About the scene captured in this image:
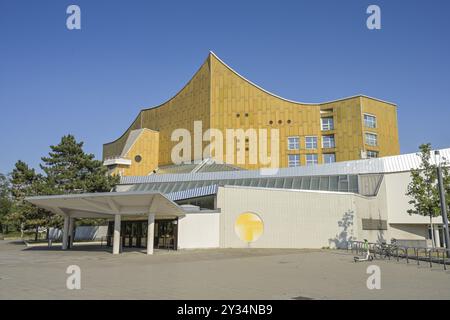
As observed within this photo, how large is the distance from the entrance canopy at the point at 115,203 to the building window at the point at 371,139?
30571mm

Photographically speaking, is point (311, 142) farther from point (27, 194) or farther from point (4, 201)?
point (4, 201)

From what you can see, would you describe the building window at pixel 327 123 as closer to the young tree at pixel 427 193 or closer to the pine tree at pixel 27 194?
the young tree at pixel 427 193

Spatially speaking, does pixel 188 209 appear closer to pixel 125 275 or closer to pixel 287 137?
pixel 125 275

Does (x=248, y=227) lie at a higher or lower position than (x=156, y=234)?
higher

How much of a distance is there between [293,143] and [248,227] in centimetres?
2482

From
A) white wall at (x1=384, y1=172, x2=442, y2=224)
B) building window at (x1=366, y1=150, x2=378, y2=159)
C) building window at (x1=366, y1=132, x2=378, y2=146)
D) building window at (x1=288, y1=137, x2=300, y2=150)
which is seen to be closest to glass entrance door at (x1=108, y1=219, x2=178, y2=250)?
white wall at (x1=384, y1=172, x2=442, y2=224)

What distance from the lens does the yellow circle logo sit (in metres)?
28.1

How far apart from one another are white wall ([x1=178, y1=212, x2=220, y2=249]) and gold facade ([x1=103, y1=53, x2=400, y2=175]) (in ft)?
78.7

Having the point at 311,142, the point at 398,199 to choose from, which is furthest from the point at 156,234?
the point at 311,142

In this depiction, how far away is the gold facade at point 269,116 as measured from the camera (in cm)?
4912

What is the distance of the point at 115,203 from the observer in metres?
22.6

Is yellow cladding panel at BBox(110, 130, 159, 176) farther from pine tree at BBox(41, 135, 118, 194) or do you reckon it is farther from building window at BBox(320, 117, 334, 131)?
building window at BBox(320, 117, 334, 131)

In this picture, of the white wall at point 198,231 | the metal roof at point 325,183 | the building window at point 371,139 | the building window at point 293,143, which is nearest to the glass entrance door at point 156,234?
the white wall at point 198,231
